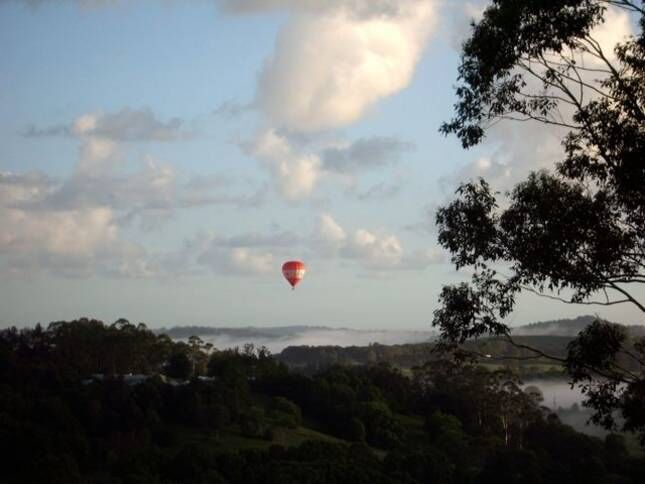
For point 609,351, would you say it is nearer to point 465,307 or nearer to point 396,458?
point 465,307

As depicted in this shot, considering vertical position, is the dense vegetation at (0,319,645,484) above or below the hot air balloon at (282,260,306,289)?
below

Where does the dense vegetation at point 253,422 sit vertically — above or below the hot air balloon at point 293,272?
below

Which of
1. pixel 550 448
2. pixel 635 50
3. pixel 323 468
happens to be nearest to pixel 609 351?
pixel 635 50

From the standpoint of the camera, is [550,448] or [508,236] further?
[550,448]
